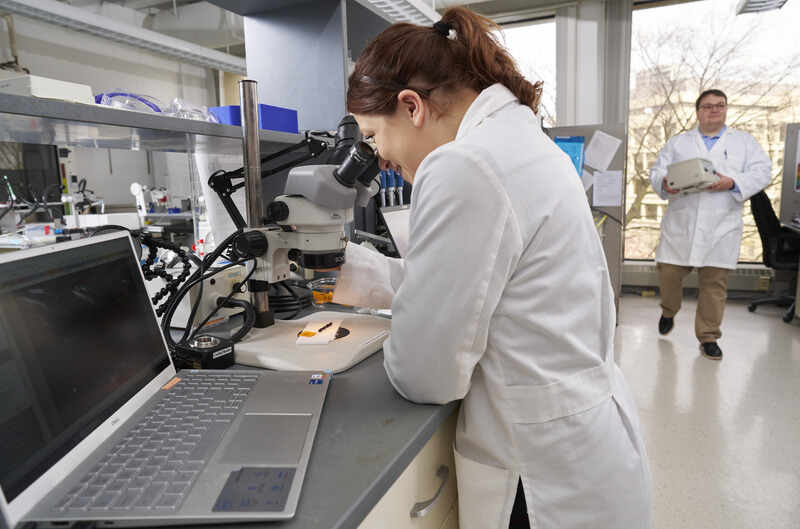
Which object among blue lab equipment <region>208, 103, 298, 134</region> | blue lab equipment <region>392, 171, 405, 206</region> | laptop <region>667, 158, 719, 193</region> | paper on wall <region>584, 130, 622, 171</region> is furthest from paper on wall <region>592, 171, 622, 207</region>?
blue lab equipment <region>208, 103, 298, 134</region>

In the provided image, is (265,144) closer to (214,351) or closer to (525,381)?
(214,351)

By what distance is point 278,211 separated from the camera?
1.11 m

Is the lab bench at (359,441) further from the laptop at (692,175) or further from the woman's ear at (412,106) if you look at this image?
the laptop at (692,175)

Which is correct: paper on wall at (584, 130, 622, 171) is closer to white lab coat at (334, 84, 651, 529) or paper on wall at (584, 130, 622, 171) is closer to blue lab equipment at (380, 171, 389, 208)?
blue lab equipment at (380, 171, 389, 208)

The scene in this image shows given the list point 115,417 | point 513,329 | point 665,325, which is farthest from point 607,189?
point 115,417

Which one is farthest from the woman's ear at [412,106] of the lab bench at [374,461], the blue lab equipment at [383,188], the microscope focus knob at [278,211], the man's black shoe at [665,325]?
the man's black shoe at [665,325]

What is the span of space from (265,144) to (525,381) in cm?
119

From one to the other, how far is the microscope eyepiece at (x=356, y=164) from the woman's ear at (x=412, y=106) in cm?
13

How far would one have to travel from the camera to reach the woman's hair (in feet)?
2.93

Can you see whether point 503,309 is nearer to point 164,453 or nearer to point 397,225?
point 164,453

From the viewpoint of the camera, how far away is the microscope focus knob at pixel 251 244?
3.64ft

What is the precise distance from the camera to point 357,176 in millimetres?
1073

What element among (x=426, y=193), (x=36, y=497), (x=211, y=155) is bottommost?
(x=36, y=497)

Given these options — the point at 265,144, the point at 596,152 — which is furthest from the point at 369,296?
the point at 596,152
